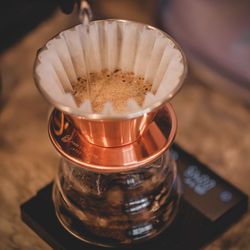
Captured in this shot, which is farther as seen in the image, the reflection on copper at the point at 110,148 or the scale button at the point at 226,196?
the scale button at the point at 226,196

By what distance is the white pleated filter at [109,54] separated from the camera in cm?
59

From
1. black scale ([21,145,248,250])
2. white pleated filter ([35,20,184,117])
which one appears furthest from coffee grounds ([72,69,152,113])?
black scale ([21,145,248,250])

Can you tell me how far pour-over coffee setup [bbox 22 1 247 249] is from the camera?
56 cm

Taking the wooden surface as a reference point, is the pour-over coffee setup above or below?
above

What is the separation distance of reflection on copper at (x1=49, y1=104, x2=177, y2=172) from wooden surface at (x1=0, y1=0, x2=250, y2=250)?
276 millimetres

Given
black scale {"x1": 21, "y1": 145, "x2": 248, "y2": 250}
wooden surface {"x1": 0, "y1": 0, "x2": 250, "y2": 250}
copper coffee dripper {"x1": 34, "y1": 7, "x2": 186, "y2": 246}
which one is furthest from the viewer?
wooden surface {"x1": 0, "y1": 0, "x2": 250, "y2": 250}

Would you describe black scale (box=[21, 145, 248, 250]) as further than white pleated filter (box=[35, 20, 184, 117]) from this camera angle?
Yes

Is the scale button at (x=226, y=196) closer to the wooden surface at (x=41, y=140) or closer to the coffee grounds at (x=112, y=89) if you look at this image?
the wooden surface at (x=41, y=140)

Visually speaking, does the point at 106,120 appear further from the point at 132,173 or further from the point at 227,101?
the point at 227,101

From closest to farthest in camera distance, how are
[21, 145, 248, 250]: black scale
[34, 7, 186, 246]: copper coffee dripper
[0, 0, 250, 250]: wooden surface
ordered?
[34, 7, 186, 246]: copper coffee dripper
[21, 145, 248, 250]: black scale
[0, 0, 250, 250]: wooden surface

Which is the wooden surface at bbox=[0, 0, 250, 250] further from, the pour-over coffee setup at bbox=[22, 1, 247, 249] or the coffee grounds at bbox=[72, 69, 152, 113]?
the coffee grounds at bbox=[72, 69, 152, 113]

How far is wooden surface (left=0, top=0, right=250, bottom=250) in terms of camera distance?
0.83m

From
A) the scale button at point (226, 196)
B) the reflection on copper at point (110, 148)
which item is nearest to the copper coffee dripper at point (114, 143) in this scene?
the reflection on copper at point (110, 148)

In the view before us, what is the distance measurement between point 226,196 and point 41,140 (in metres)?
0.50
